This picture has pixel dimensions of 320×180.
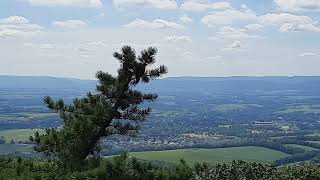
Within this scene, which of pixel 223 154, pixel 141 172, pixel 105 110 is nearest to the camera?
pixel 141 172

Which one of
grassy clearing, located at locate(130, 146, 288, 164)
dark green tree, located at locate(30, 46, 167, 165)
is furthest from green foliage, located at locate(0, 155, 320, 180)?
grassy clearing, located at locate(130, 146, 288, 164)

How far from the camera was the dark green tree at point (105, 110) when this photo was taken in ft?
47.4

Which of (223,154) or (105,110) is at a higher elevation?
(105,110)

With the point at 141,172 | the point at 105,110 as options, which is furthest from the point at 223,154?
the point at 141,172

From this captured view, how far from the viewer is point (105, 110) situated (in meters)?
14.3

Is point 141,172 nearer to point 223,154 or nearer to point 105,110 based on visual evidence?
point 105,110

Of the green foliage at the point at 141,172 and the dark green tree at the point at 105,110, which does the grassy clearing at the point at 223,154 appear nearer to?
the dark green tree at the point at 105,110

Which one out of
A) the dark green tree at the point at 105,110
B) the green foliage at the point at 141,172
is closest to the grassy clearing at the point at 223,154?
the dark green tree at the point at 105,110

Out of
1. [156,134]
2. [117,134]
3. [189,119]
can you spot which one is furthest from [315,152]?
[189,119]

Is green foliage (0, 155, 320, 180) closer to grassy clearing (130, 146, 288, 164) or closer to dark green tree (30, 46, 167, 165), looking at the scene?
dark green tree (30, 46, 167, 165)

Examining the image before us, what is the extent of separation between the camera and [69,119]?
48.9 feet

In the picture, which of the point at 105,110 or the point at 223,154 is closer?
the point at 105,110

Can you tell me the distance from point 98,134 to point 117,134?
1.97 ft

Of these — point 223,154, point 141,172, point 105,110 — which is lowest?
point 223,154
